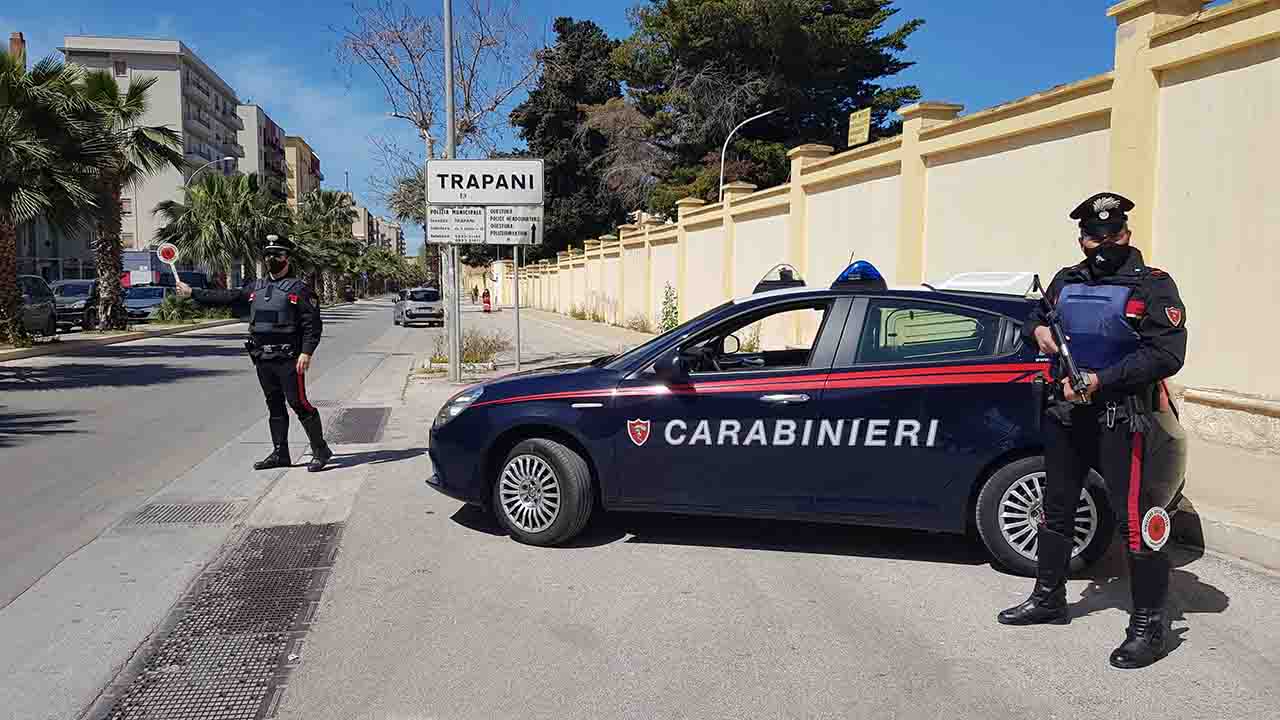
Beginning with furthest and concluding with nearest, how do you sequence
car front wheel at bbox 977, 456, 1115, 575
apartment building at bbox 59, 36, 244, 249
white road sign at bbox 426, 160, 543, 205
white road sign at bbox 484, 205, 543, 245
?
apartment building at bbox 59, 36, 244, 249 → white road sign at bbox 484, 205, 543, 245 → white road sign at bbox 426, 160, 543, 205 → car front wheel at bbox 977, 456, 1115, 575

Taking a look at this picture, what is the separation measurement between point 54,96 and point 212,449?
13.4 meters

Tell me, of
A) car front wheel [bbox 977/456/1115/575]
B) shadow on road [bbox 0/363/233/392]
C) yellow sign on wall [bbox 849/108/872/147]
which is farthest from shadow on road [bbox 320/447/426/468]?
yellow sign on wall [bbox 849/108/872/147]

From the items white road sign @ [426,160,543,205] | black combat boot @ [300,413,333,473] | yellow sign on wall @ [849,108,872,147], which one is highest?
yellow sign on wall @ [849,108,872,147]

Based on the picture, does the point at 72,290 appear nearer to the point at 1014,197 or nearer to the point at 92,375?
the point at 92,375

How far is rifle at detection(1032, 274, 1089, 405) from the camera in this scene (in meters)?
4.22

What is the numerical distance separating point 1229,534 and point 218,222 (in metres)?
42.6

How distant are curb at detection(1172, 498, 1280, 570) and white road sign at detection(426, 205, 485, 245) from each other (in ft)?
36.1

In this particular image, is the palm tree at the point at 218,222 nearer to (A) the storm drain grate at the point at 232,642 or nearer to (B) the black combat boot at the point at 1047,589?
(A) the storm drain grate at the point at 232,642

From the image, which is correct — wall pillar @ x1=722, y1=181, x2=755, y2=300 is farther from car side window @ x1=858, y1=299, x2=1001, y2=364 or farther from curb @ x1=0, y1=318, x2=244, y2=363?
car side window @ x1=858, y1=299, x2=1001, y2=364

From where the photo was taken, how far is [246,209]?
141 feet

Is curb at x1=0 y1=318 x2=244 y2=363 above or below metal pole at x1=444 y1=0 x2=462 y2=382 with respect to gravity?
below

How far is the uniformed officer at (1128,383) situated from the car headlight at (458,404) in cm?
338

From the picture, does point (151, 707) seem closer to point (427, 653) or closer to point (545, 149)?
point (427, 653)

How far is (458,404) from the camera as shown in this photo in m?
6.28
